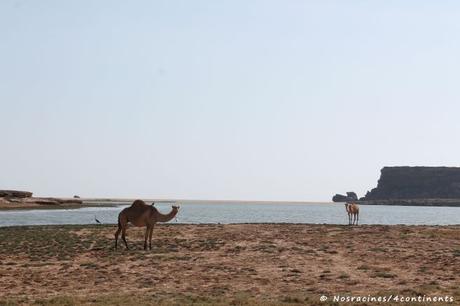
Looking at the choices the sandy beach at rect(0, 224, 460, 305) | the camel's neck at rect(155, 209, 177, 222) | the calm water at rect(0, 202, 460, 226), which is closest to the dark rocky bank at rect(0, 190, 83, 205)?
the calm water at rect(0, 202, 460, 226)

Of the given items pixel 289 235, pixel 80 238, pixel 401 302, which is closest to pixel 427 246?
pixel 289 235

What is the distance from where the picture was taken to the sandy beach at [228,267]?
17.1m

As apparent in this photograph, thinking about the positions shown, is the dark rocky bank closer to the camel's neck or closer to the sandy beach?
the sandy beach

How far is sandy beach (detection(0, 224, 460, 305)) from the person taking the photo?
56.0 ft

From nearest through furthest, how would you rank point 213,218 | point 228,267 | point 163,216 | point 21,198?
point 228,267, point 163,216, point 213,218, point 21,198

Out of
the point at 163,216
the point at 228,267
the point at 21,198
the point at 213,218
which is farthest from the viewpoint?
the point at 21,198

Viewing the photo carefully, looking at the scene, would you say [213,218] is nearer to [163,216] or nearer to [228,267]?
[163,216]

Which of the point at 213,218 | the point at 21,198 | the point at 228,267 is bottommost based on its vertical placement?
the point at 228,267

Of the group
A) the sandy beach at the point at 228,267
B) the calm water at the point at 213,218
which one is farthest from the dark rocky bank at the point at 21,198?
the sandy beach at the point at 228,267

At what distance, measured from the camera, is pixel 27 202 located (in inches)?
4213

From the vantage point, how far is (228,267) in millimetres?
21859

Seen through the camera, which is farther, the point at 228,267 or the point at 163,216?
the point at 163,216

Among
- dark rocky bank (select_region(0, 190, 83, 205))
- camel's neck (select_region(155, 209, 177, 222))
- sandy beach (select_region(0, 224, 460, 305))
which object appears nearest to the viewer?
sandy beach (select_region(0, 224, 460, 305))

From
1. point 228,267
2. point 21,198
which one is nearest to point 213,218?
point 21,198
